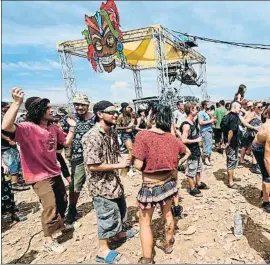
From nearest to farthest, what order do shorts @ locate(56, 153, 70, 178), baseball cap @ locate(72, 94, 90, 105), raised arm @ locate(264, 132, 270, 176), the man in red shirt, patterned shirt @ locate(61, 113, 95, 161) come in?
the man in red shirt → raised arm @ locate(264, 132, 270, 176) → baseball cap @ locate(72, 94, 90, 105) → patterned shirt @ locate(61, 113, 95, 161) → shorts @ locate(56, 153, 70, 178)

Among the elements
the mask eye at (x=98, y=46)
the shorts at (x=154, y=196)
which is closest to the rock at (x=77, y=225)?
the shorts at (x=154, y=196)

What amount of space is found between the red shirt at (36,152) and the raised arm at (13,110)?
15.3 inches

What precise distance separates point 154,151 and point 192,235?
161 cm

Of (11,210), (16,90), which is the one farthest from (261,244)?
(11,210)

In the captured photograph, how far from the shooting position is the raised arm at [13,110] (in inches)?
106

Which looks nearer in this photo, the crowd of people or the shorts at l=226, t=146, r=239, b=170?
the crowd of people

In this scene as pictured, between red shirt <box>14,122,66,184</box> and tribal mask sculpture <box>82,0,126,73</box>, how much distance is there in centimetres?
1019

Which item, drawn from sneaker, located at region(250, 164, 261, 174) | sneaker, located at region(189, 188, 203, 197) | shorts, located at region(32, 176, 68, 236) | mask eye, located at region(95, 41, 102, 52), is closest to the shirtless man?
sneaker, located at region(189, 188, 203, 197)

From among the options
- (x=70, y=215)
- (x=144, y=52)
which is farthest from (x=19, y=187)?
(x=144, y=52)

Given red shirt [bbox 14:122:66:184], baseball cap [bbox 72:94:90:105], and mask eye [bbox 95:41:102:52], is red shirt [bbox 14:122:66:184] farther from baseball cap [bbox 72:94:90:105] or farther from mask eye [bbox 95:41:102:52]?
mask eye [bbox 95:41:102:52]

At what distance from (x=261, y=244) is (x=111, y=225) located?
188 centimetres

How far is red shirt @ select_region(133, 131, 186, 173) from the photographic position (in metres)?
2.95

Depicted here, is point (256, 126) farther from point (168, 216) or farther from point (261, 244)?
point (168, 216)

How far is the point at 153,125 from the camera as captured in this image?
326 centimetres
